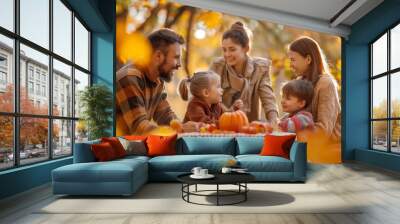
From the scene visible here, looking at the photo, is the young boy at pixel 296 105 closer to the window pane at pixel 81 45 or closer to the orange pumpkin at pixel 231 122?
the orange pumpkin at pixel 231 122

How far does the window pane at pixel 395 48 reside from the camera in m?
7.96

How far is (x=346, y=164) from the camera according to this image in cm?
879

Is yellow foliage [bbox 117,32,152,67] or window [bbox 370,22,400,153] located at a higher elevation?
yellow foliage [bbox 117,32,152,67]

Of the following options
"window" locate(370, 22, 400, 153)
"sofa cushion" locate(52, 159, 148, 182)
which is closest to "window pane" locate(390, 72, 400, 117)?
"window" locate(370, 22, 400, 153)

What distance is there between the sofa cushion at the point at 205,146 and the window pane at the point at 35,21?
2894 millimetres

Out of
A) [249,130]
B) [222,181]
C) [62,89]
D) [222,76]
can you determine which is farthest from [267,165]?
[62,89]

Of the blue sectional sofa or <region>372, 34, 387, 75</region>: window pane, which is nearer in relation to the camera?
the blue sectional sofa

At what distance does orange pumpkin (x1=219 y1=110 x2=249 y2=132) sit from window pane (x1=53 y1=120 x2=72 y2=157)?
3.45 meters

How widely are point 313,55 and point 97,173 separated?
6.36 metres

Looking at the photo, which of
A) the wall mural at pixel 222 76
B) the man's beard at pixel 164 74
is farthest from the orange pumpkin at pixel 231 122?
the man's beard at pixel 164 74

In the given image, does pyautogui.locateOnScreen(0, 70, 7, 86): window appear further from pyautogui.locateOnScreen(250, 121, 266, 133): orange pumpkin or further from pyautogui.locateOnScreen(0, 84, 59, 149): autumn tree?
pyautogui.locateOnScreen(250, 121, 266, 133): orange pumpkin

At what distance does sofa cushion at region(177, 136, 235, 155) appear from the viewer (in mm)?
6805

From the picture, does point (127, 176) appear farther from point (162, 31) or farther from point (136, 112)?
point (162, 31)

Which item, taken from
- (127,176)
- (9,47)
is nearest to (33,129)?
(9,47)
